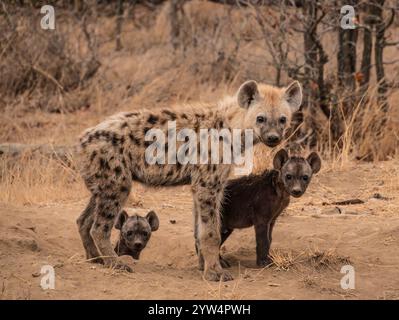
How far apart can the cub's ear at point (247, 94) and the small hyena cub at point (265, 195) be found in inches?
18.1

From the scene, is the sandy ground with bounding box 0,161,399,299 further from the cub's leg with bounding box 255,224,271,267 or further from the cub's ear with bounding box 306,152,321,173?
the cub's ear with bounding box 306,152,321,173

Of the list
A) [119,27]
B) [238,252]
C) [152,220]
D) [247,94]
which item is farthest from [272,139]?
[119,27]

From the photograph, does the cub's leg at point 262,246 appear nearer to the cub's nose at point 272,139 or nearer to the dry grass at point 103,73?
the cub's nose at point 272,139

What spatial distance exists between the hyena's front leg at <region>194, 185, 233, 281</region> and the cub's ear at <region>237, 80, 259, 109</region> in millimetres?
688

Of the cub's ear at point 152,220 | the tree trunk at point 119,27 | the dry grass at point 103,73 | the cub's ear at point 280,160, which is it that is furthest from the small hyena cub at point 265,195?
the tree trunk at point 119,27

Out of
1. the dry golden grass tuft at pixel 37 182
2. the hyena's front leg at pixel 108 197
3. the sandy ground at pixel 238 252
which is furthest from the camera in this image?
the dry golden grass tuft at pixel 37 182

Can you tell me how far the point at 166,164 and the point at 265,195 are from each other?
82 cm

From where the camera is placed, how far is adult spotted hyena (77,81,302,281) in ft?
20.2

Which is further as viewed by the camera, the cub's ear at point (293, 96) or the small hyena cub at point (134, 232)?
the small hyena cub at point (134, 232)

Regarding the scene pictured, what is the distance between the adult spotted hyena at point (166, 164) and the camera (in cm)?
616

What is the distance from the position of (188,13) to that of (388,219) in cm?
866

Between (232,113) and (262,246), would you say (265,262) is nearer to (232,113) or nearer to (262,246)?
(262,246)

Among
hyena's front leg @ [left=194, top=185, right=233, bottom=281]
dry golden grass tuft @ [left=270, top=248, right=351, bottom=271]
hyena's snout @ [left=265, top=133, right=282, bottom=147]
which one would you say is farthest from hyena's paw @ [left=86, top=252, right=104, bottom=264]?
hyena's snout @ [left=265, top=133, right=282, bottom=147]
